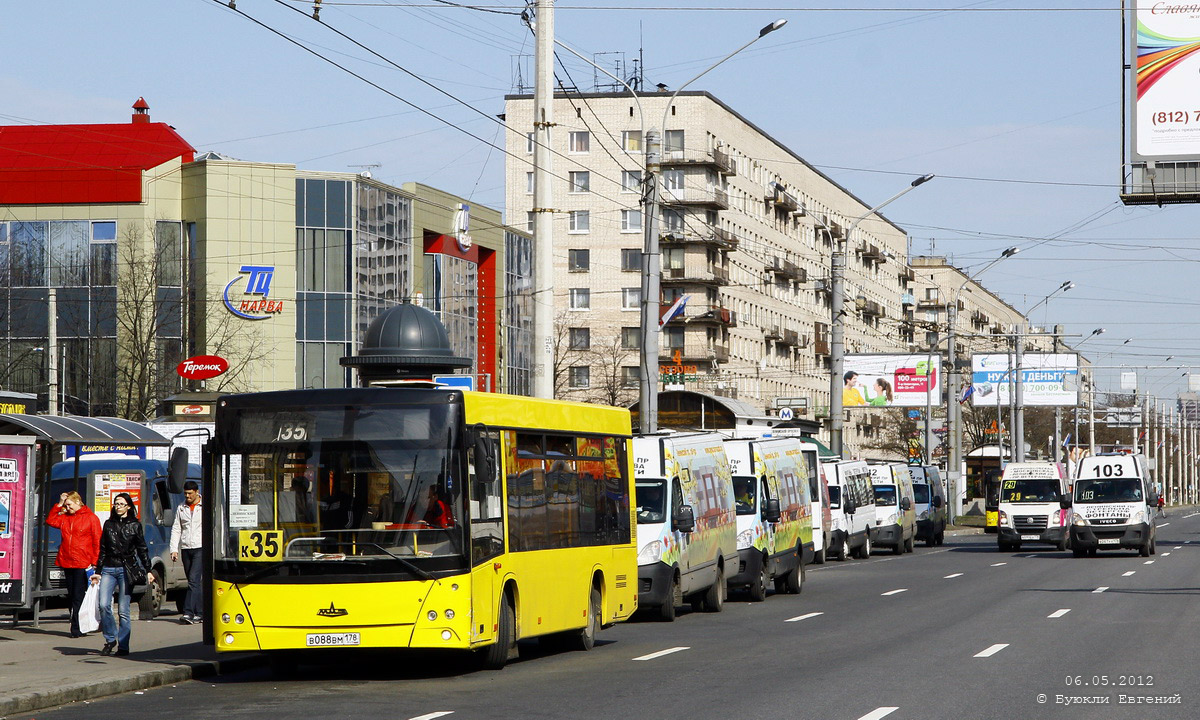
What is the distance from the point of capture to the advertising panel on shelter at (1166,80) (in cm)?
2977

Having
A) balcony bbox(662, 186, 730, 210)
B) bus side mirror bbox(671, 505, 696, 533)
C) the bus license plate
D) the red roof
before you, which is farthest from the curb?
balcony bbox(662, 186, 730, 210)

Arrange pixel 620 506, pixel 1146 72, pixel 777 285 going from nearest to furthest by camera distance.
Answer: pixel 620 506 < pixel 1146 72 < pixel 777 285

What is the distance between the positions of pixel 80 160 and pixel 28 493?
1941 inches

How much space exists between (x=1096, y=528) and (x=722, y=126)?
56.8 meters

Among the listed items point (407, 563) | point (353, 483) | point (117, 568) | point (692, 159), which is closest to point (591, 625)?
point (407, 563)

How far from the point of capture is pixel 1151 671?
1464 cm

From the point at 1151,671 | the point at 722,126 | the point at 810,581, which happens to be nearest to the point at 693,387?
the point at 722,126

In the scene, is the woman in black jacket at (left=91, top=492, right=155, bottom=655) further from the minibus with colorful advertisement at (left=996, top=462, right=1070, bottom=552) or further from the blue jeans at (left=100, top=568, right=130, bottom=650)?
the minibus with colorful advertisement at (left=996, top=462, right=1070, bottom=552)

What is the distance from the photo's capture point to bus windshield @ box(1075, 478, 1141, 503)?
42000 mm

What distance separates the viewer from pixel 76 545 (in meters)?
18.2

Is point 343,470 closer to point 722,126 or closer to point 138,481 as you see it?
point 138,481

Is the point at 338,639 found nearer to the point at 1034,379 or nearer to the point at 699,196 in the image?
the point at 1034,379

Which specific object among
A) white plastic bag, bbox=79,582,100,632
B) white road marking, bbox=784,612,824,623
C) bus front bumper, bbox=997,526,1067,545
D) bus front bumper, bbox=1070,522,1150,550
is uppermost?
white plastic bag, bbox=79,582,100,632

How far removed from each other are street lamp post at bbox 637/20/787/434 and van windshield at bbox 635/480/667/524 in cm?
497
